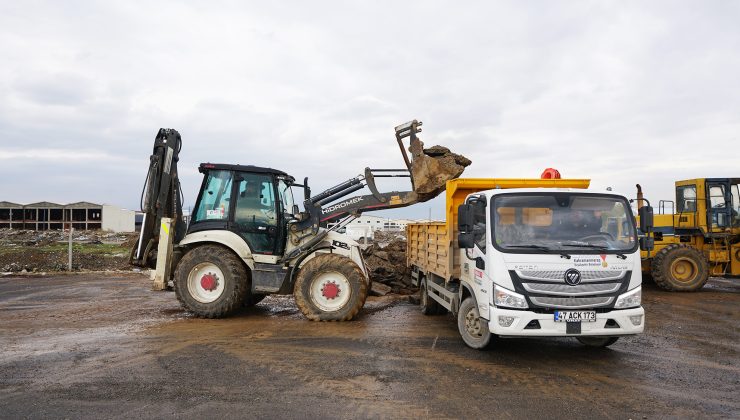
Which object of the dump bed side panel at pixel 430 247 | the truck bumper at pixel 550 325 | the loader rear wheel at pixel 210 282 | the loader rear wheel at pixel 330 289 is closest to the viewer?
the truck bumper at pixel 550 325

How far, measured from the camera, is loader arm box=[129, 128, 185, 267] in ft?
30.9

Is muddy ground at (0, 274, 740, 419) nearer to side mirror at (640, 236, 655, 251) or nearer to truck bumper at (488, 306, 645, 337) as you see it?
truck bumper at (488, 306, 645, 337)

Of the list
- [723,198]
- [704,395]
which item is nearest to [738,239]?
[723,198]

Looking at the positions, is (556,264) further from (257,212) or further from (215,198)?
(215,198)

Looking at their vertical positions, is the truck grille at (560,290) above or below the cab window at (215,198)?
below

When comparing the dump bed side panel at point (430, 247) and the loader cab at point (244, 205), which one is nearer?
the dump bed side panel at point (430, 247)

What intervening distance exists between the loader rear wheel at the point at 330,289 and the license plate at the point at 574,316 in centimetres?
384

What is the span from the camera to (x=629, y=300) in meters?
5.96

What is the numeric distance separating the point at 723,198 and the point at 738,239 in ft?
3.91

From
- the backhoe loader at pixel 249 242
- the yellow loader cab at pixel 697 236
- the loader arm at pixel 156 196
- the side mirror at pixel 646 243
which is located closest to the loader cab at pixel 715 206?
the yellow loader cab at pixel 697 236

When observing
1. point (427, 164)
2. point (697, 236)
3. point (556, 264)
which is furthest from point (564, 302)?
point (697, 236)

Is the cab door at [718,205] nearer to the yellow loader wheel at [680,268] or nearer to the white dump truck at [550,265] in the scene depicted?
the yellow loader wheel at [680,268]

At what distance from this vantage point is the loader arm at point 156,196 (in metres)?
9.43

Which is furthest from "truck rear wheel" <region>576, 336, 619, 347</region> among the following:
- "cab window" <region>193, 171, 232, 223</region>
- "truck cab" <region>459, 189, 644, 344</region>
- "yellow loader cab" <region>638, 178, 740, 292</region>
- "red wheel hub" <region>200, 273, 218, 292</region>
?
"yellow loader cab" <region>638, 178, 740, 292</region>
